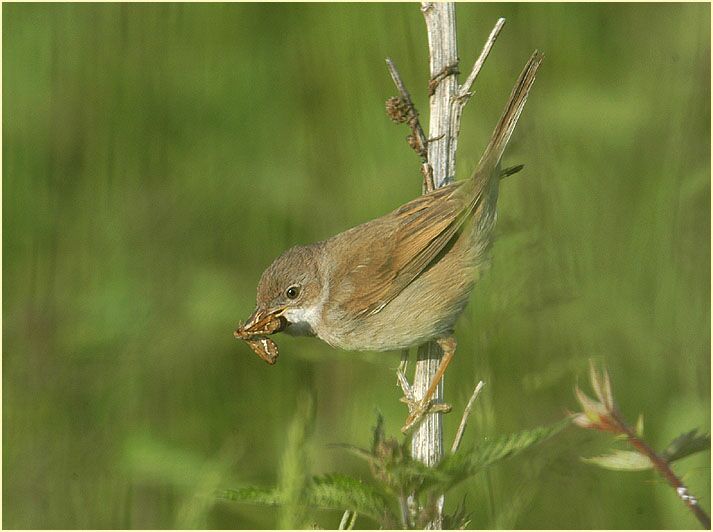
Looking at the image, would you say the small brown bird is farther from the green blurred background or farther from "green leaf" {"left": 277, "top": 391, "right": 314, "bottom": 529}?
"green leaf" {"left": 277, "top": 391, "right": 314, "bottom": 529}

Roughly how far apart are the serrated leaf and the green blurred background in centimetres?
160

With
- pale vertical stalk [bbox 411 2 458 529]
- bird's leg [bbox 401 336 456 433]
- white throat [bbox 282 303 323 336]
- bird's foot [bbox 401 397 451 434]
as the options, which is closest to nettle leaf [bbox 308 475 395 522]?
bird's leg [bbox 401 336 456 433]

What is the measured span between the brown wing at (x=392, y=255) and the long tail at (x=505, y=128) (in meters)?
0.27

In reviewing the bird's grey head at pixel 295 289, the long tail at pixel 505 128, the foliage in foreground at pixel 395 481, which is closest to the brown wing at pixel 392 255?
the bird's grey head at pixel 295 289

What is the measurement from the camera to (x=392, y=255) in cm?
427

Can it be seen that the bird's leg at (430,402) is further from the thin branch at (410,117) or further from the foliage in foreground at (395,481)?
the foliage in foreground at (395,481)

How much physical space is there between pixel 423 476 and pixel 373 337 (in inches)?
87.8

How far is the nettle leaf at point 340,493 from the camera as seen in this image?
6.70 ft

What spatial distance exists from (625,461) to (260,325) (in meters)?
2.61

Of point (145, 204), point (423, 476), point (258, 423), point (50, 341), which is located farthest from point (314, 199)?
point (423, 476)

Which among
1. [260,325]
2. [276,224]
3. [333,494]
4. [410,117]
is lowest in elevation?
[333,494]

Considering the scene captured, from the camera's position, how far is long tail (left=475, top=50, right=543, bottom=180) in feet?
13.1

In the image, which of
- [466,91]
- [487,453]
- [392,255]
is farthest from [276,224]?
[487,453]

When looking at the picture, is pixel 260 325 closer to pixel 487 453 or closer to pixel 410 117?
pixel 410 117
